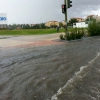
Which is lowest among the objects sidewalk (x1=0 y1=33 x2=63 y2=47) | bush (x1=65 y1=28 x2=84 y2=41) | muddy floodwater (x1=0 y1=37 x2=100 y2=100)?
sidewalk (x1=0 y1=33 x2=63 y2=47)

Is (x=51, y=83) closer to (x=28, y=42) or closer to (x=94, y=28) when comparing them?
(x=28, y=42)

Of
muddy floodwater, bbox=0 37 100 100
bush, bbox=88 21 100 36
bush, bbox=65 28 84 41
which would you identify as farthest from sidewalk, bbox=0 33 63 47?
muddy floodwater, bbox=0 37 100 100

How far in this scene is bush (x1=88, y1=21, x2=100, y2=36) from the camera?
2297 cm

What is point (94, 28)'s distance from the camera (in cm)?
2302

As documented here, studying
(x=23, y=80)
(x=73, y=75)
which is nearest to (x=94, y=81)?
(x=73, y=75)

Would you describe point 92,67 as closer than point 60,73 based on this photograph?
No

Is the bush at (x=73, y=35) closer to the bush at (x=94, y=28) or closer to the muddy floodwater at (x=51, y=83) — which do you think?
the bush at (x=94, y=28)

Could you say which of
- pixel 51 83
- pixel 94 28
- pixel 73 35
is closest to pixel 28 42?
pixel 73 35

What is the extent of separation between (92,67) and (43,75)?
6.18ft

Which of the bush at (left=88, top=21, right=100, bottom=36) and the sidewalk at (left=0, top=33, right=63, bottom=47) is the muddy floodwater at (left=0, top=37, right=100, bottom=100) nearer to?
the sidewalk at (left=0, top=33, right=63, bottom=47)

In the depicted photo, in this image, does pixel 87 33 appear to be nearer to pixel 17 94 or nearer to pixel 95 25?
pixel 95 25

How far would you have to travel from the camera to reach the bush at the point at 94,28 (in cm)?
2297

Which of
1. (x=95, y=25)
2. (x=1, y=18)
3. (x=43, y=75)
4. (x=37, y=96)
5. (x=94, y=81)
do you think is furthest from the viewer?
(x=1, y=18)

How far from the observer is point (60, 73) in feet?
20.8
